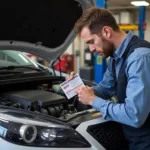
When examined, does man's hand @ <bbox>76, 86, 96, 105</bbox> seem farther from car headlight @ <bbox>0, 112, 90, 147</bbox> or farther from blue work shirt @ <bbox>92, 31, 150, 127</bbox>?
car headlight @ <bbox>0, 112, 90, 147</bbox>

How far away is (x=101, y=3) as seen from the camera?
15.1 feet

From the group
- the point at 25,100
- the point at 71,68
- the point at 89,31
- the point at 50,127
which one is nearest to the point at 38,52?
the point at 25,100

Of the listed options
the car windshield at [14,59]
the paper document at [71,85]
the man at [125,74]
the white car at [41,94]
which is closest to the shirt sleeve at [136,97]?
the man at [125,74]

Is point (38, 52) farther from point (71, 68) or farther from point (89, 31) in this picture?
point (71, 68)

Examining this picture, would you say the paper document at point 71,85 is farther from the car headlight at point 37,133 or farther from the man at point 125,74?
the car headlight at point 37,133

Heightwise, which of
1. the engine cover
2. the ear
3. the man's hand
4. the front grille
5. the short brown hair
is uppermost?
the short brown hair

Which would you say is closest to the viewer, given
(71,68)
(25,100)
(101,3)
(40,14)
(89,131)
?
(89,131)

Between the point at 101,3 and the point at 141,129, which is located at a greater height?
the point at 101,3

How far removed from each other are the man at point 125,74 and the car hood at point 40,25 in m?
0.73

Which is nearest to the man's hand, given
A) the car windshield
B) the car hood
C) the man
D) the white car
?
the man

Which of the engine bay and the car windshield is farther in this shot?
the car windshield

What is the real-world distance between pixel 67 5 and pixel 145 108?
135 centimetres

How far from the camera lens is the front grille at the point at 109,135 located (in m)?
1.87

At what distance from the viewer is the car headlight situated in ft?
5.31
